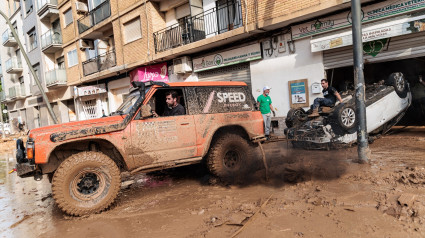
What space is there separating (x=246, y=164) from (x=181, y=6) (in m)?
11.5

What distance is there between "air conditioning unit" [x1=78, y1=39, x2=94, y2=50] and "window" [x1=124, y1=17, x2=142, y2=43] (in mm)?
5874

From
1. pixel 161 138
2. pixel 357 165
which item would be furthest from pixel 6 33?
pixel 357 165

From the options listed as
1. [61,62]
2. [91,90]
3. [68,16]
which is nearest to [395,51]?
[91,90]

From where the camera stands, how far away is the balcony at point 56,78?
23.2 m

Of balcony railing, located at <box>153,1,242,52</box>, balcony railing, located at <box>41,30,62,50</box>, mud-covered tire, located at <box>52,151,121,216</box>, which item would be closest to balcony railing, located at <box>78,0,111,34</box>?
balcony railing, located at <box>41,30,62,50</box>

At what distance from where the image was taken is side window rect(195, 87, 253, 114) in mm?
5332

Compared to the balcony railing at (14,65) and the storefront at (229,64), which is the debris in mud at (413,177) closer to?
the storefront at (229,64)

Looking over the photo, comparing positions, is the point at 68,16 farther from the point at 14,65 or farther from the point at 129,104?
the point at 129,104

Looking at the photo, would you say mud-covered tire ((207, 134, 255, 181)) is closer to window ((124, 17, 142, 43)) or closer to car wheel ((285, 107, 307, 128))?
car wheel ((285, 107, 307, 128))

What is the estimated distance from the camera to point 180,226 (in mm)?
3607

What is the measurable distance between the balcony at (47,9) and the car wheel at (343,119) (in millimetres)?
24826

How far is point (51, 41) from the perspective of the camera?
76.8 feet

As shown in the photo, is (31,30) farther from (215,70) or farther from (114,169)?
(114,169)

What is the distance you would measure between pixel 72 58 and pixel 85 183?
21.6 metres
